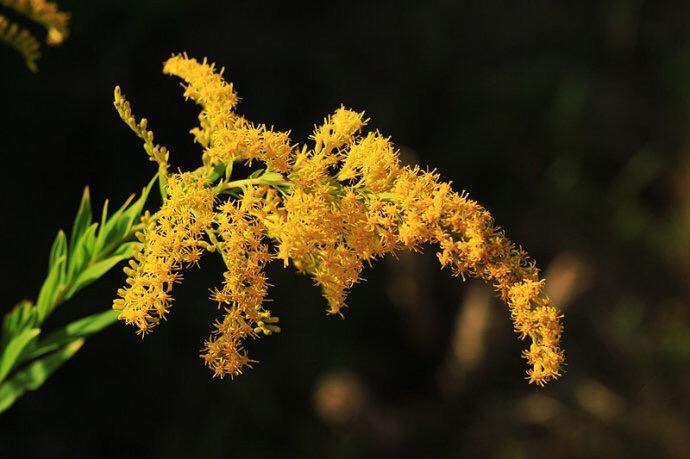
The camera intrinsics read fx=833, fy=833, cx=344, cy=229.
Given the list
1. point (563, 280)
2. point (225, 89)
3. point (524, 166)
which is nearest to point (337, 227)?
point (225, 89)

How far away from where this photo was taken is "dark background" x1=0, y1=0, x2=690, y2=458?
2.06 m

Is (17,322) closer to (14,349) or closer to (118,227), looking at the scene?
(14,349)

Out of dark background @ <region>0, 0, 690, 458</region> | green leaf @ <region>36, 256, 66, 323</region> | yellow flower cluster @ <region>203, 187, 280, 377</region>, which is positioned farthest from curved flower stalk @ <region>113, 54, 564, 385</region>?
dark background @ <region>0, 0, 690, 458</region>

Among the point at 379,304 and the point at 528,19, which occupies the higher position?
the point at 528,19

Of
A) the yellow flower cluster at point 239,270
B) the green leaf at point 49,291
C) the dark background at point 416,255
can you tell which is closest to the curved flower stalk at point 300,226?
the yellow flower cluster at point 239,270

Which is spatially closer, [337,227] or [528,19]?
[337,227]

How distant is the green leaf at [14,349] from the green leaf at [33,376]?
0.11 feet

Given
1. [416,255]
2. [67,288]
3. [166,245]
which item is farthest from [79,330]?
[416,255]

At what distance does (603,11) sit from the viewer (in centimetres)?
314

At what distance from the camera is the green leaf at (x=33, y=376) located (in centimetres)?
92

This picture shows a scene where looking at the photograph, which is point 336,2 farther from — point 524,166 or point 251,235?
point 251,235

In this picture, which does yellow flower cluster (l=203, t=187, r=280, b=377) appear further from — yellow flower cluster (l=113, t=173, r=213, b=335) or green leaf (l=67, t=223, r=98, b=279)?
green leaf (l=67, t=223, r=98, b=279)

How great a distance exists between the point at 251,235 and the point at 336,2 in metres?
2.14

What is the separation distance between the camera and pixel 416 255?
2.61m
